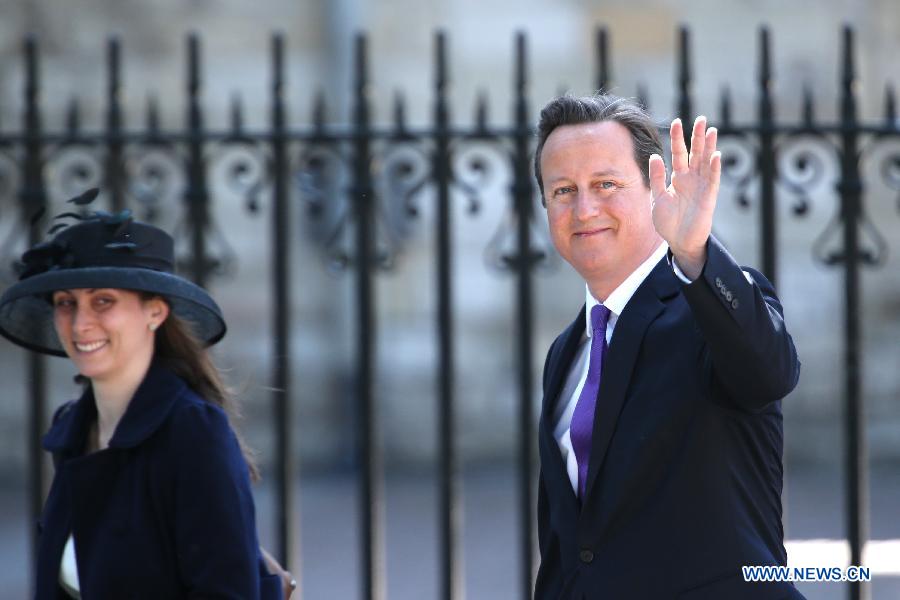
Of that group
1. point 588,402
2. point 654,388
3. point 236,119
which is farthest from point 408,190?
point 654,388

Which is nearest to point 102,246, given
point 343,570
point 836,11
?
point 343,570

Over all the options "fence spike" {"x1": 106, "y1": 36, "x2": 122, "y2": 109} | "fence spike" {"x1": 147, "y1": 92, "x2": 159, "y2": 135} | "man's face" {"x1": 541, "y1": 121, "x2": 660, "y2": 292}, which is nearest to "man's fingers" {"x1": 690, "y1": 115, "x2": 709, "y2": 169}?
"man's face" {"x1": 541, "y1": 121, "x2": 660, "y2": 292}

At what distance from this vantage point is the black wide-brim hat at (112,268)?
2736mm

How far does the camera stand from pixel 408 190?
4.09 metres

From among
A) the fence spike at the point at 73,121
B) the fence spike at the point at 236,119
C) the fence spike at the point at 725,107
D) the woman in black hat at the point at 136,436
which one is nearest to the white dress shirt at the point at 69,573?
the woman in black hat at the point at 136,436

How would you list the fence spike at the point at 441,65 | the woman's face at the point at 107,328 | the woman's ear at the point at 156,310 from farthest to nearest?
the fence spike at the point at 441,65
the woman's ear at the point at 156,310
the woman's face at the point at 107,328

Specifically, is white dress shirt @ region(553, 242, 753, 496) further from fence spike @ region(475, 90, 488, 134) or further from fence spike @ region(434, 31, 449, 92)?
fence spike @ region(434, 31, 449, 92)

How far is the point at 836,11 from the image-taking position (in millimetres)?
8078

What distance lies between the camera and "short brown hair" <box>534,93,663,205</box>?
7.71 feet

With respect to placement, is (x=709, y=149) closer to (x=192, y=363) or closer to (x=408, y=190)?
(x=192, y=363)

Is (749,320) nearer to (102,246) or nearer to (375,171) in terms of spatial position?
(102,246)

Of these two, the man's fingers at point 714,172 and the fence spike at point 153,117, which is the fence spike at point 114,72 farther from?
the man's fingers at point 714,172

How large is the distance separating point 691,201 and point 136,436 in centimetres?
121

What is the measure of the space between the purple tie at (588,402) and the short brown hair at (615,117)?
0.88 feet
